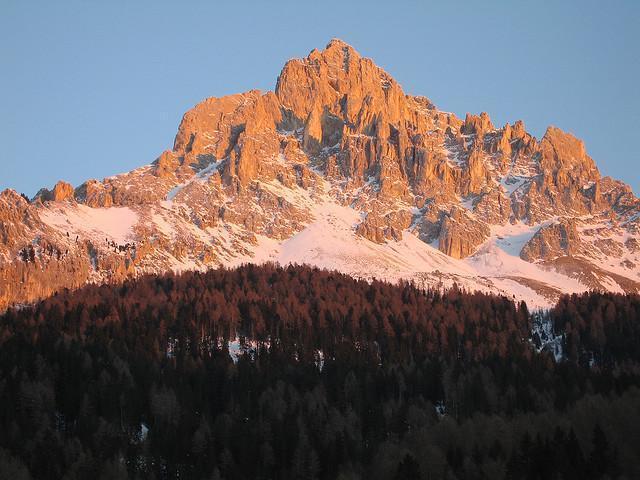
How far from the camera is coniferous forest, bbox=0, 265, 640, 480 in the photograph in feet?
286

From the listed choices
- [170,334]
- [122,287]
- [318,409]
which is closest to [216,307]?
[170,334]

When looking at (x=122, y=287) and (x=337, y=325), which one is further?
(x=122, y=287)

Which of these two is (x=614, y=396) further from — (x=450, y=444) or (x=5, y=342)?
(x=5, y=342)

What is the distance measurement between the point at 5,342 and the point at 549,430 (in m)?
80.9

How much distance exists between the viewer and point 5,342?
5074 inches

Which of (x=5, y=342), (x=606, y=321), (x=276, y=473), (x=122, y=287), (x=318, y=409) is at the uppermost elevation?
(x=122, y=287)

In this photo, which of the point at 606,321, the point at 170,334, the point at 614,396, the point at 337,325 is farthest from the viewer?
the point at 606,321

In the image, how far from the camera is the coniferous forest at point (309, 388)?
87.2m

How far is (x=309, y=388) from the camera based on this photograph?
120 metres

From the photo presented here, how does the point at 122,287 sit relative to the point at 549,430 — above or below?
above

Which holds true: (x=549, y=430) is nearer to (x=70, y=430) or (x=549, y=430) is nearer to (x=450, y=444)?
(x=450, y=444)

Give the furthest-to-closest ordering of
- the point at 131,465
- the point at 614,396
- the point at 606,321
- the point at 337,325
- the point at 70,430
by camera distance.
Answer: the point at 606,321 → the point at 337,325 → the point at 614,396 → the point at 70,430 → the point at 131,465

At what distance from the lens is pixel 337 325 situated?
15712 cm

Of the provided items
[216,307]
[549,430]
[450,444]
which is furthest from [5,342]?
[549,430]
